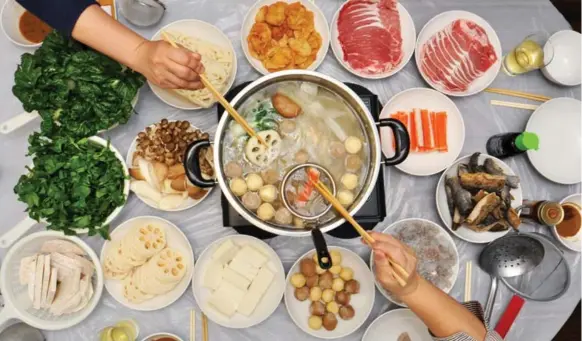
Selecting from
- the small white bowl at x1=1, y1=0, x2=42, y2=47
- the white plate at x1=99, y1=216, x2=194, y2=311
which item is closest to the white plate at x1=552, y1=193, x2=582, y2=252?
the white plate at x1=99, y1=216, x2=194, y2=311

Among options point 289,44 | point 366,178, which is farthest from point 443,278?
point 289,44

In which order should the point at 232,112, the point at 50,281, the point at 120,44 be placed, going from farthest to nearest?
the point at 50,281, the point at 120,44, the point at 232,112

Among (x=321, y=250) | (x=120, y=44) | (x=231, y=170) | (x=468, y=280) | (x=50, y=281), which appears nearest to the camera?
(x=321, y=250)

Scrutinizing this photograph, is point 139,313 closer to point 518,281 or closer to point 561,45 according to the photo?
point 518,281

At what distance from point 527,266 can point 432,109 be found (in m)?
0.76

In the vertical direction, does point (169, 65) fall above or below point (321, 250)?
above

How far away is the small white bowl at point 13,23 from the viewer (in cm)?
207

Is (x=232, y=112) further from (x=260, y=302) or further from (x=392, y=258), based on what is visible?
(x=260, y=302)

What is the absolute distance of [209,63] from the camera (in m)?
2.02

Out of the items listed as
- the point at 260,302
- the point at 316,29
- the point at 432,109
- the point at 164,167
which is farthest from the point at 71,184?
the point at 432,109

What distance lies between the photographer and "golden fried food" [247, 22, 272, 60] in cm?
210

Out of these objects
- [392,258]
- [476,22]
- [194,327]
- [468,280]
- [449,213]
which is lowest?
[194,327]

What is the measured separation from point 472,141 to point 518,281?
626 millimetres

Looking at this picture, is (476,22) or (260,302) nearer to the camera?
(260,302)
